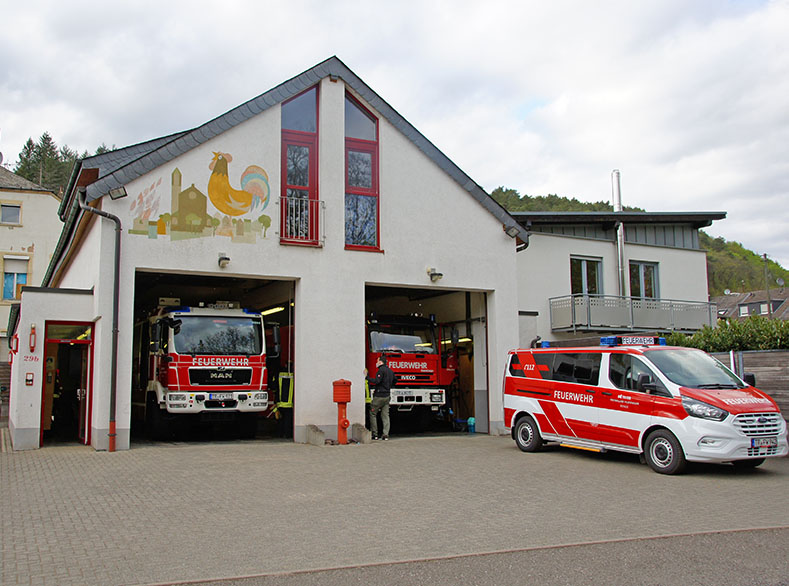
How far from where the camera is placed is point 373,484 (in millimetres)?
10422

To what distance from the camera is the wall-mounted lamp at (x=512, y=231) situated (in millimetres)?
18311

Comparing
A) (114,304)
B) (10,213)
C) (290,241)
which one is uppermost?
(10,213)

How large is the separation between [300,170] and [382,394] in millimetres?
5334

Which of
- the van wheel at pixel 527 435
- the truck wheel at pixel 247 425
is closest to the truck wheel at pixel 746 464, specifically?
the van wheel at pixel 527 435

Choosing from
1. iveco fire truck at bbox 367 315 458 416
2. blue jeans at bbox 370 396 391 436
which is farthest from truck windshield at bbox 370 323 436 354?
blue jeans at bbox 370 396 391 436

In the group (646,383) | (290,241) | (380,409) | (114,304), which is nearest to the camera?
(646,383)

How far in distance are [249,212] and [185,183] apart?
1.41 m

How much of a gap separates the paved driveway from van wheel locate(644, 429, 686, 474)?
9.6 inches

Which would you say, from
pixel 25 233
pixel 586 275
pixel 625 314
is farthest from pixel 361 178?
pixel 25 233

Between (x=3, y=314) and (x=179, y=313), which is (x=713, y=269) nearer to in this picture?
(x=3, y=314)

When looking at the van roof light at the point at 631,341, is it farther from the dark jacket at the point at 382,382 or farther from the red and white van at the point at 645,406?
the dark jacket at the point at 382,382

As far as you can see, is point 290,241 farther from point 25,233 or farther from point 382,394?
point 25,233

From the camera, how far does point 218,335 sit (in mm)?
15914

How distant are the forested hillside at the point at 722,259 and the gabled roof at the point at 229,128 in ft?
85.5
